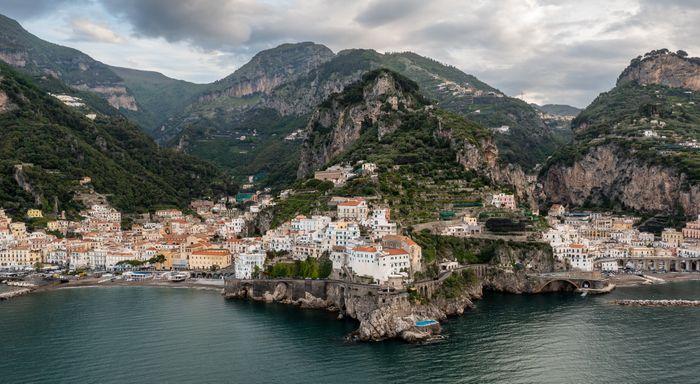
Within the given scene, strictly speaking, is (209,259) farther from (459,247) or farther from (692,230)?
(692,230)

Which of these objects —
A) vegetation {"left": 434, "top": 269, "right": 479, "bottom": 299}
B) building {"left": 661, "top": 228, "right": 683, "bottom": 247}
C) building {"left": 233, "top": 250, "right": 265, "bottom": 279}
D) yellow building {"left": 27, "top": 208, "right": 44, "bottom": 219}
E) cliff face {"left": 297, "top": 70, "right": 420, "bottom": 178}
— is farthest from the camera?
cliff face {"left": 297, "top": 70, "right": 420, "bottom": 178}

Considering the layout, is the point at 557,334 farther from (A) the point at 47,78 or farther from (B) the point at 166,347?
(A) the point at 47,78

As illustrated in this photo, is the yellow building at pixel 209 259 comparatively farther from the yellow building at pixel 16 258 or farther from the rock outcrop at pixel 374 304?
the yellow building at pixel 16 258

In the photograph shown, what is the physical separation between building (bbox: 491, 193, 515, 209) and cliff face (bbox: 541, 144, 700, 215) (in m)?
32.1

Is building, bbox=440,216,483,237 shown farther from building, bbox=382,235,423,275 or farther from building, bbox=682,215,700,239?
building, bbox=682,215,700,239

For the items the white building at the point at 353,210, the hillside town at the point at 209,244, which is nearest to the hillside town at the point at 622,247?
the white building at the point at 353,210

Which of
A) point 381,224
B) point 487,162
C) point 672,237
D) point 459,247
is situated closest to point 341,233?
point 381,224

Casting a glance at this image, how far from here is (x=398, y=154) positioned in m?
93.7

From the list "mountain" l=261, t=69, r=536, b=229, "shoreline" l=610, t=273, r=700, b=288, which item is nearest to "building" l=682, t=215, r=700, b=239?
"shoreline" l=610, t=273, r=700, b=288

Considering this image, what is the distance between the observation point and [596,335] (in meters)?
48.2

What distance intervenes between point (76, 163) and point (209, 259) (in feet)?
171

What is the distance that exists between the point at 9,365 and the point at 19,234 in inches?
2028

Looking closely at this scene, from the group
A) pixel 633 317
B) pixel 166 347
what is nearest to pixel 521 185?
pixel 633 317

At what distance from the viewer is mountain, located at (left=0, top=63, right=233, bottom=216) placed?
10431 cm
